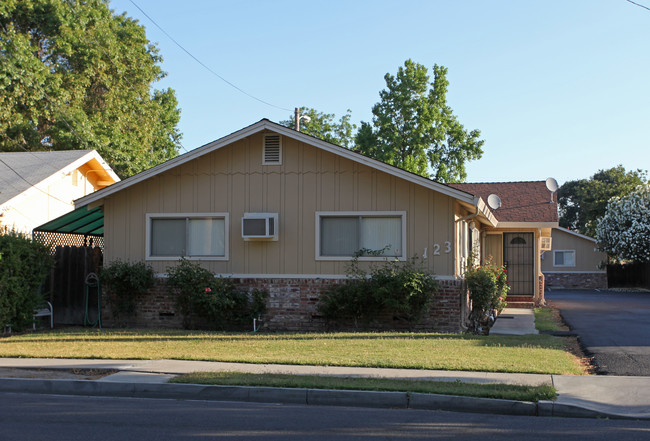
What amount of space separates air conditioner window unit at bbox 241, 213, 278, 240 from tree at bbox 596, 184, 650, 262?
28244mm

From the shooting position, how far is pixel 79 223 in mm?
18312

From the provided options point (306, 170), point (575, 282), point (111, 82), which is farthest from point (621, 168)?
point (306, 170)

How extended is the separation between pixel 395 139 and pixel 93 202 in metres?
26.3

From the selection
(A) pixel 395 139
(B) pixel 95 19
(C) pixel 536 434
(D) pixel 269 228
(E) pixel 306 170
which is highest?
(B) pixel 95 19

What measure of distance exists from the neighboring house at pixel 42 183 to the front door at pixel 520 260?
1487 centimetres

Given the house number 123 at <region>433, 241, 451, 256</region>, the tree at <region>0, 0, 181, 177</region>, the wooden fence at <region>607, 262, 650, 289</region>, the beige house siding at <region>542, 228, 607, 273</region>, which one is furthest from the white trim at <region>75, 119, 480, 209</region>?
the beige house siding at <region>542, 228, 607, 273</region>

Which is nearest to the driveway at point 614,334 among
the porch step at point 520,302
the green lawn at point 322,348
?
the green lawn at point 322,348

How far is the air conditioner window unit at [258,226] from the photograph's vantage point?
1502cm

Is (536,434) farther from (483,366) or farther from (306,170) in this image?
(306,170)

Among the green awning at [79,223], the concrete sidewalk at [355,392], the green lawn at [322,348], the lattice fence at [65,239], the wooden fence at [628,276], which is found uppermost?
the green awning at [79,223]

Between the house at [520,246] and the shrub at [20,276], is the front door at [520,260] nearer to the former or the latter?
the house at [520,246]

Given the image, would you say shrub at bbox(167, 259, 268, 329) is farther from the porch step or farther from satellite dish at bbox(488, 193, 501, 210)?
the porch step

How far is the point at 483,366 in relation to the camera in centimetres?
1009

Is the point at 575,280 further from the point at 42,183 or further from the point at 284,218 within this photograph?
the point at 42,183
